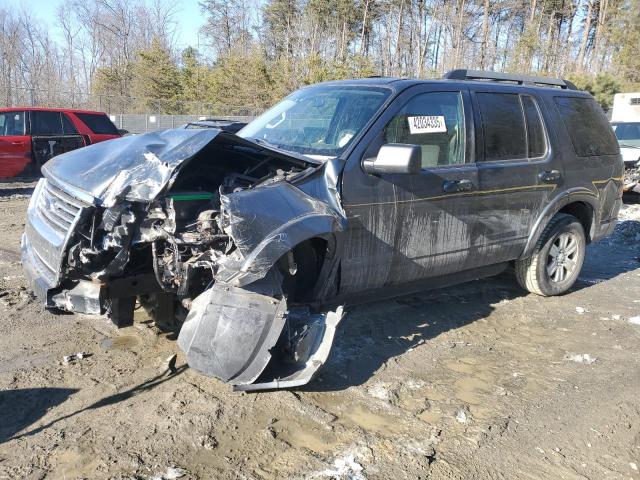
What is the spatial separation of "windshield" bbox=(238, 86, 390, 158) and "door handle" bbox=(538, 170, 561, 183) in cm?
182

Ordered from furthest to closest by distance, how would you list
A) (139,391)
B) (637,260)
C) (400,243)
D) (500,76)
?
(637,260) → (500,76) → (400,243) → (139,391)

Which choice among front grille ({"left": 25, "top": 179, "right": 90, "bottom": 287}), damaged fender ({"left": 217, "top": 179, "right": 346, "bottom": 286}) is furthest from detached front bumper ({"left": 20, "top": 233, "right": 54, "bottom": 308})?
damaged fender ({"left": 217, "top": 179, "right": 346, "bottom": 286})

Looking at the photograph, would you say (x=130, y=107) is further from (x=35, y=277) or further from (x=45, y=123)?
(x=35, y=277)

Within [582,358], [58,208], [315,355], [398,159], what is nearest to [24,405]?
[58,208]

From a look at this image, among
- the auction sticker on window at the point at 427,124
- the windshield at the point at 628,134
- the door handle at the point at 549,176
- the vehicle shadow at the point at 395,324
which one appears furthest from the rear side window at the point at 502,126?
the windshield at the point at 628,134

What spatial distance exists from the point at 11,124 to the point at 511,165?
10.1 metres

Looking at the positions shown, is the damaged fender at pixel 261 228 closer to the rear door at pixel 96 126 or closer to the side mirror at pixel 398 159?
the side mirror at pixel 398 159

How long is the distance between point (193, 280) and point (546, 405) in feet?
7.76

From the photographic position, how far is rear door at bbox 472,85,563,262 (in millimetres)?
4609

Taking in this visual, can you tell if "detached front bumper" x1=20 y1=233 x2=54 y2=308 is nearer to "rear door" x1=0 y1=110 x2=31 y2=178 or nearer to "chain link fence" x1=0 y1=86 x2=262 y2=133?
"rear door" x1=0 y1=110 x2=31 y2=178

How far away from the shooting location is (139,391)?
3.46 meters

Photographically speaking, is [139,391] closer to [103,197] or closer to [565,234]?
[103,197]

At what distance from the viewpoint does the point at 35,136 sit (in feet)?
36.9

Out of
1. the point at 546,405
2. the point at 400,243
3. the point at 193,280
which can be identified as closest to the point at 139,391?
the point at 193,280
